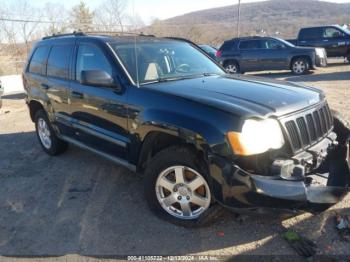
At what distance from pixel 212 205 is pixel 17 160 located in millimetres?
3756

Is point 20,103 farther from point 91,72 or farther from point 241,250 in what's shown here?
point 241,250

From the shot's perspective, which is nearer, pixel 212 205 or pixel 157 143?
pixel 212 205

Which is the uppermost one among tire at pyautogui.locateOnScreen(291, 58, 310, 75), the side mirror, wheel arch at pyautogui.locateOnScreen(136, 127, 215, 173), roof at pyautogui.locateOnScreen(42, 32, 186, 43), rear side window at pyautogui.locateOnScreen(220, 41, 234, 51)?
roof at pyautogui.locateOnScreen(42, 32, 186, 43)

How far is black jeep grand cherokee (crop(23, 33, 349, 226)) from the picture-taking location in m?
2.96

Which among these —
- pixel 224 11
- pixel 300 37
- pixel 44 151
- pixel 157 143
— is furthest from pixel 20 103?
pixel 224 11

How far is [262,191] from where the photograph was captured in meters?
2.88

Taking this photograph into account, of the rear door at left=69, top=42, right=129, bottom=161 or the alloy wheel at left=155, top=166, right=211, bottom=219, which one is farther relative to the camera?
the rear door at left=69, top=42, right=129, bottom=161

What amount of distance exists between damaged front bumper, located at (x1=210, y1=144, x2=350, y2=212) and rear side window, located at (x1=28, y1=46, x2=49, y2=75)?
143 inches

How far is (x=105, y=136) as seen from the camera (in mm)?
4215

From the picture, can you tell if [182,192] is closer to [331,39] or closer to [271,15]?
[331,39]

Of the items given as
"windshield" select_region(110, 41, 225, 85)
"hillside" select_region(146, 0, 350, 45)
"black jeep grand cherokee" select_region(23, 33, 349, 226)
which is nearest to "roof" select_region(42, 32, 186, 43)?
"black jeep grand cherokee" select_region(23, 33, 349, 226)

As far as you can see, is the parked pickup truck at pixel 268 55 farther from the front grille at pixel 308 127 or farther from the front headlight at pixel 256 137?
the front headlight at pixel 256 137

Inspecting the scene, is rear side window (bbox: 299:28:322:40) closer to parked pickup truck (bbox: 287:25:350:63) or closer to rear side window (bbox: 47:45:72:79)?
parked pickup truck (bbox: 287:25:350:63)

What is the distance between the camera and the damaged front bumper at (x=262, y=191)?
2885 mm
